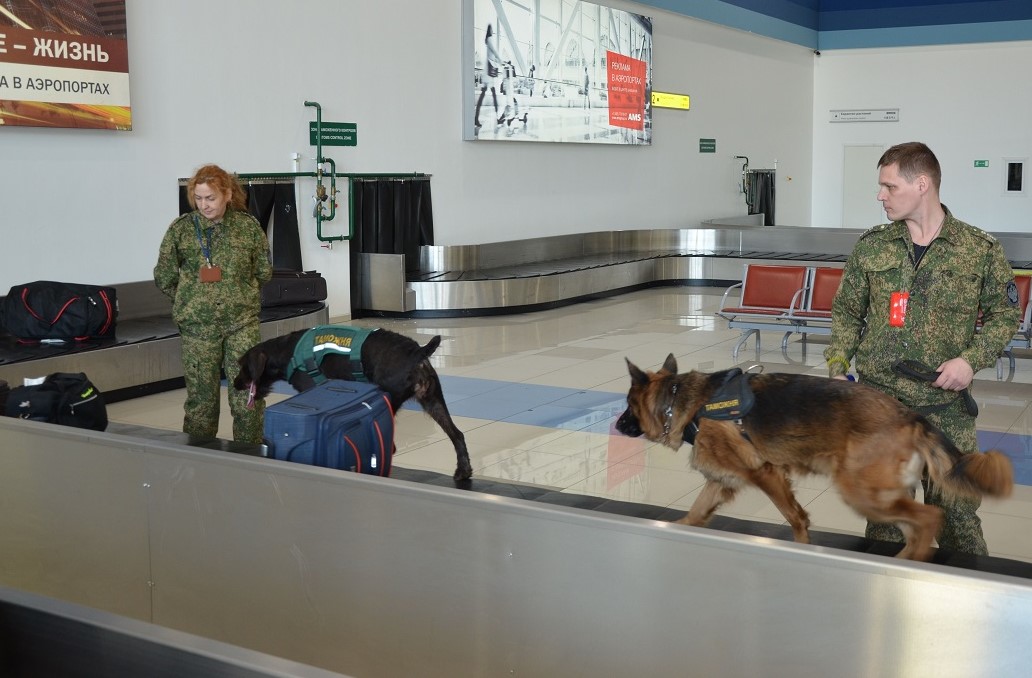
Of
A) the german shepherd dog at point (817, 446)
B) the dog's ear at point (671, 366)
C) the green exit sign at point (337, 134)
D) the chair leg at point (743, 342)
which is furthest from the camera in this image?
the green exit sign at point (337, 134)

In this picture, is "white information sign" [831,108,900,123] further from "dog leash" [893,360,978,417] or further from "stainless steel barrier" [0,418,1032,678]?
"stainless steel barrier" [0,418,1032,678]

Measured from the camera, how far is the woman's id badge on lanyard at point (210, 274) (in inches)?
204

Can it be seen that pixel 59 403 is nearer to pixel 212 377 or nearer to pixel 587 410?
pixel 212 377

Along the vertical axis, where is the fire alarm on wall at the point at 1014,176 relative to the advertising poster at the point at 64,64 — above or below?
below

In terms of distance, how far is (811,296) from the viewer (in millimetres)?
9766

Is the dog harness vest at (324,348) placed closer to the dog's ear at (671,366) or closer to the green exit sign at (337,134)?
the dog's ear at (671,366)

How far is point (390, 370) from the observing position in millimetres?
4172

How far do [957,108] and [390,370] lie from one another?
64.7ft

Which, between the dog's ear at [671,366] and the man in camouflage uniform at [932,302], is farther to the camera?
the dog's ear at [671,366]

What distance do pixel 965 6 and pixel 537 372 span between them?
52.3 ft

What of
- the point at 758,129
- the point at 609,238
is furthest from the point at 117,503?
the point at 758,129

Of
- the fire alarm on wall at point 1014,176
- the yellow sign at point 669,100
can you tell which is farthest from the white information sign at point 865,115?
the yellow sign at point 669,100

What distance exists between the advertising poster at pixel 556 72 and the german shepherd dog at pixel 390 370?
945 centimetres

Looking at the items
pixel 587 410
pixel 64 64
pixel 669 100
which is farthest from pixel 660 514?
pixel 669 100
